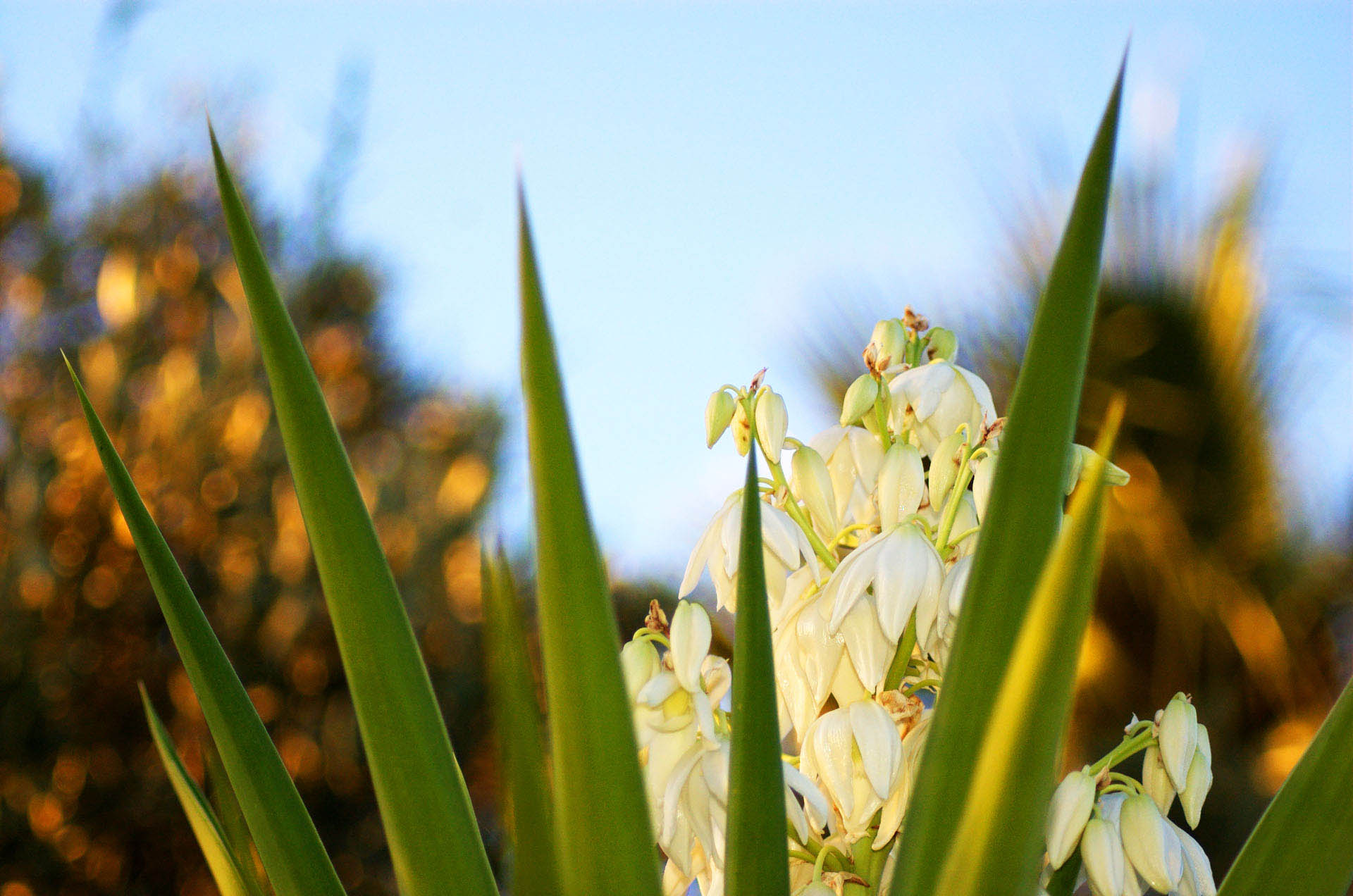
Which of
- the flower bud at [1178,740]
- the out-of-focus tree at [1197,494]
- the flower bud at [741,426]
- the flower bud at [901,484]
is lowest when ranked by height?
the out-of-focus tree at [1197,494]

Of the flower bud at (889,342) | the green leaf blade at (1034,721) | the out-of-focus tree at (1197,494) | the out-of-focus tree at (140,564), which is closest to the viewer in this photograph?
the green leaf blade at (1034,721)

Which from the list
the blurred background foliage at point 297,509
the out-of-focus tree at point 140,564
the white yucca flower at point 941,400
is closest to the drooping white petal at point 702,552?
the white yucca flower at point 941,400

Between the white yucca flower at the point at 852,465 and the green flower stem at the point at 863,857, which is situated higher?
the white yucca flower at the point at 852,465

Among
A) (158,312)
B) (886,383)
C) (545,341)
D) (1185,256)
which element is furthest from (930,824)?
(1185,256)

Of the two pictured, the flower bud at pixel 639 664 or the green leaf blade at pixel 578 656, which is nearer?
the green leaf blade at pixel 578 656

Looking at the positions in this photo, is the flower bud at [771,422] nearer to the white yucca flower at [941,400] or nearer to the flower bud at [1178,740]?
the white yucca flower at [941,400]
